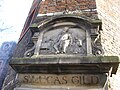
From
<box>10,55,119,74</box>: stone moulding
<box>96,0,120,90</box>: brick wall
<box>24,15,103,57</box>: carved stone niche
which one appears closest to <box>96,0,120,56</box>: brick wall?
<box>96,0,120,90</box>: brick wall

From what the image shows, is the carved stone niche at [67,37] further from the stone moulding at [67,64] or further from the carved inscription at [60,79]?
the carved inscription at [60,79]

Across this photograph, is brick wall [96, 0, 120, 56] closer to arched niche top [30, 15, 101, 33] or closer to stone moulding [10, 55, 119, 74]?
arched niche top [30, 15, 101, 33]

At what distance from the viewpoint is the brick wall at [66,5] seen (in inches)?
174

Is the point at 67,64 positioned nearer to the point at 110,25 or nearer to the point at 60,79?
the point at 60,79

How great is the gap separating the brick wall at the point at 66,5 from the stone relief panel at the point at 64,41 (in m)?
0.69

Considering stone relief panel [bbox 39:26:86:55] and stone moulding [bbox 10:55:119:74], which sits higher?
stone relief panel [bbox 39:26:86:55]

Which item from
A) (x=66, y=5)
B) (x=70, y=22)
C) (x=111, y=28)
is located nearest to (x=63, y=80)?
(x=70, y=22)

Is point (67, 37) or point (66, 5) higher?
point (66, 5)

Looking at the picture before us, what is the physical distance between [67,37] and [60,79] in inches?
33.8

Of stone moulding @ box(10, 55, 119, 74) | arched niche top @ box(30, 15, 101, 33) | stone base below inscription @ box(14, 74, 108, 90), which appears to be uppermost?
arched niche top @ box(30, 15, 101, 33)

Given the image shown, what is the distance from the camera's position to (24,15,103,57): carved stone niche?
11.7 ft

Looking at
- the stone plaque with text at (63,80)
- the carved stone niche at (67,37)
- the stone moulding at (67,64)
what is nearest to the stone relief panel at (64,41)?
the carved stone niche at (67,37)

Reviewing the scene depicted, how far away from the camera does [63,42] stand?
3678mm

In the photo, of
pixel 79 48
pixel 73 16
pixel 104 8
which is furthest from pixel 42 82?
pixel 104 8
